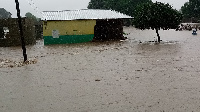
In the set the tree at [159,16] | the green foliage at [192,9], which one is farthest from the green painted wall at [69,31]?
the green foliage at [192,9]

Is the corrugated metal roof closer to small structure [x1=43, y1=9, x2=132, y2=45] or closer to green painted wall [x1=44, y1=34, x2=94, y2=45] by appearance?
small structure [x1=43, y1=9, x2=132, y2=45]

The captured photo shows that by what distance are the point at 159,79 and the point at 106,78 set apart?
255cm

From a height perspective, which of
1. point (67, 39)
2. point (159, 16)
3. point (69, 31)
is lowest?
point (67, 39)

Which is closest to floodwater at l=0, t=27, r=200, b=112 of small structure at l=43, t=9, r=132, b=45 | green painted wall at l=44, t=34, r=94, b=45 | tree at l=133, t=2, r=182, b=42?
tree at l=133, t=2, r=182, b=42

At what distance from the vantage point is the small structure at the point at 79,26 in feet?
101

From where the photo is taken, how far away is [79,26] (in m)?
31.4

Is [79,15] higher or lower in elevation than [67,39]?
higher

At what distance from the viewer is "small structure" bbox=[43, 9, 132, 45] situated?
3077 cm

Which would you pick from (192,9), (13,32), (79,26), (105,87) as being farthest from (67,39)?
(192,9)

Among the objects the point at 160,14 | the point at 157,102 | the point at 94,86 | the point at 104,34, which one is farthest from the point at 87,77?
the point at 104,34

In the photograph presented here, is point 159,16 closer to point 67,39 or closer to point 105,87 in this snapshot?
point 67,39

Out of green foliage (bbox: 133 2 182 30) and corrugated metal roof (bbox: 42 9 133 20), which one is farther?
corrugated metal roof (bbox: 42 9 133 20)

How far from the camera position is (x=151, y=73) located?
1264 centimetres

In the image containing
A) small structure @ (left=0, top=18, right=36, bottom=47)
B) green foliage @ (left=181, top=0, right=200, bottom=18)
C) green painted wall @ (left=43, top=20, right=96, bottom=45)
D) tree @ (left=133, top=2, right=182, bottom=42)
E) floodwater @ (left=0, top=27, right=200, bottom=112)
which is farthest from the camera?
green foliage @ (left=181, top=0, right=200, bottom=18)
